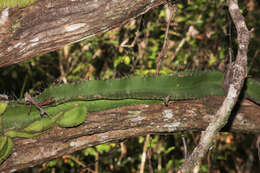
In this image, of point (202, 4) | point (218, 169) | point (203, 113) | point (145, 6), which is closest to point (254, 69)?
point (202, 4)

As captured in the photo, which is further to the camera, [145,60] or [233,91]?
[145,60]

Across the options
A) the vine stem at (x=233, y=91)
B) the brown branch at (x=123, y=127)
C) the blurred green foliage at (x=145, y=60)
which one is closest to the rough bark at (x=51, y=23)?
the brown branch at (x=123, y=127)

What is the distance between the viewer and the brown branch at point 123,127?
179 cm

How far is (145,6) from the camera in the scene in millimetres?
1849

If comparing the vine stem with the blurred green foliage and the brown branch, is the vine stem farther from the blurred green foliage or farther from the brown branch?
the blurred green foliage

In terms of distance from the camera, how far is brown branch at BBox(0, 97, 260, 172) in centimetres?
179

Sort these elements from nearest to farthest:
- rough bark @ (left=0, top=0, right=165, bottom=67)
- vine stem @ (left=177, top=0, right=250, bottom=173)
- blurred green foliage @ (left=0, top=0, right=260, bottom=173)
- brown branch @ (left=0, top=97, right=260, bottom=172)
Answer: vine stem @ (left=177, top=0, right=250, bottom=173) → rough bark @ (left=0, top=0, right=165, bottom=67) → brown branch @ (left=0, top=97, right=260, bottom=172) → blurred green foliage @ (left=0, top=0, right=260, bottom=173)

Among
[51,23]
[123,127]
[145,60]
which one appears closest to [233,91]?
[123,127]

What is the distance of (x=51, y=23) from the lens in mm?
1658

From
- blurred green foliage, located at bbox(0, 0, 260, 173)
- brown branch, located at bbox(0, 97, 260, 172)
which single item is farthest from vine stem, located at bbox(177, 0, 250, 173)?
blurred green foliage, located at bbox(0, 0, 260, 173)

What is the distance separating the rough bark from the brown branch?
50 centimetres

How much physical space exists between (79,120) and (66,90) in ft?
0.80

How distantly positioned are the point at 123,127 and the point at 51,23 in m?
0.75

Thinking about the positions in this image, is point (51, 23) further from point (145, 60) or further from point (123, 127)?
point (145, 60)
